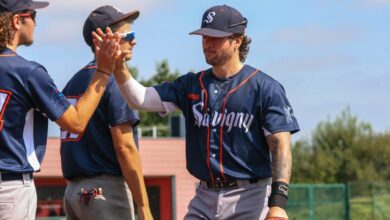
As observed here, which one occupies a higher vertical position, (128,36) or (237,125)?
(128,36)

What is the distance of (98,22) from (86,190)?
1.32m

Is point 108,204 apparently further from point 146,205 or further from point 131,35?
point 131,35

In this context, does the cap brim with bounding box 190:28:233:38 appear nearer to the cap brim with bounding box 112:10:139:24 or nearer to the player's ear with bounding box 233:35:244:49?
the player's ear with bounding box 233:35:244:49

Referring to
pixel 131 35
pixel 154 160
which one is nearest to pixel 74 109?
pixel 131 35

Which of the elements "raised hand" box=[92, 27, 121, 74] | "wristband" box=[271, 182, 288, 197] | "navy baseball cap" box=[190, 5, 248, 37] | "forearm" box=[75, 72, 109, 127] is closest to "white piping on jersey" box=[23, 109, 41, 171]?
"forearm" box=[75, 72, 109, 127]

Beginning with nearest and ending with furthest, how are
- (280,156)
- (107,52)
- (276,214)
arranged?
(107,52) → (276,214) → (280,156)

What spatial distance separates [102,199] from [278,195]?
1.42 m

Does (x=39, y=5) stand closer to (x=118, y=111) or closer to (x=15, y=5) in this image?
(x=15, y=5)

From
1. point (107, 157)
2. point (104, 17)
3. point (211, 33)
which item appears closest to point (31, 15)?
point (104, 17)

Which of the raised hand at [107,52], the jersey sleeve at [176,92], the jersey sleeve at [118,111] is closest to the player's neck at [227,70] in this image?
the jersey sleeve at [176,92]

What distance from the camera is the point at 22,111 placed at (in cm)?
610

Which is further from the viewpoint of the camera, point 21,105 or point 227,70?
point 227,70

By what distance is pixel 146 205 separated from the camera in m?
7.39

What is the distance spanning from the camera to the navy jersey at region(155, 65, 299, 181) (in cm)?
702
